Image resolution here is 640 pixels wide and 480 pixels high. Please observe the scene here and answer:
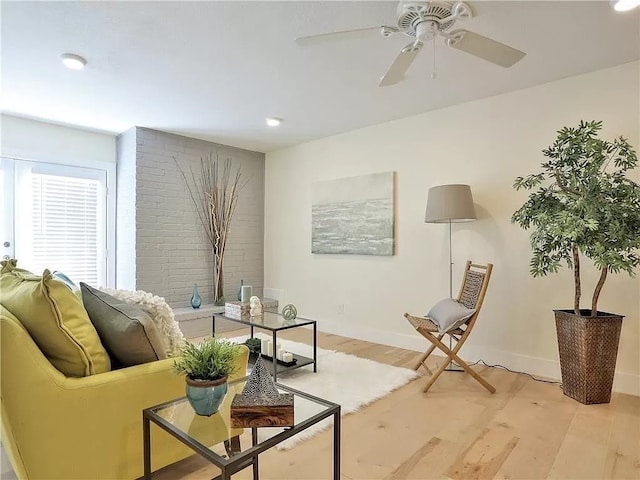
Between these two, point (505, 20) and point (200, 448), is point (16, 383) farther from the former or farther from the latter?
point (505, 20)

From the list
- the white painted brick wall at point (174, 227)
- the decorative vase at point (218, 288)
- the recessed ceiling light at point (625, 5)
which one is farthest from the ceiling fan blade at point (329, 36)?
the decorative vase at point (218, 288)

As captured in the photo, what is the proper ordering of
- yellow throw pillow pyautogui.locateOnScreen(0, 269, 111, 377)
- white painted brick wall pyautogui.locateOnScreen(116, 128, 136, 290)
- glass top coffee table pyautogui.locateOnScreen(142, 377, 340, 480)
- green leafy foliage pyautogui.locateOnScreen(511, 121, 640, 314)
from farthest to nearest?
white painted brick wall pyautogui.locateOnScreen(116, 128, 136, 290)
green leafy foliage pyautogui.locateOnScreen(511, 121, 640, 314)
yellow throw pillow pyautogui.locateOnScreen(0, 269, 111, 377)
glass top coffee table pyautogui.locateOnScreen(142, 377, 340, 480)

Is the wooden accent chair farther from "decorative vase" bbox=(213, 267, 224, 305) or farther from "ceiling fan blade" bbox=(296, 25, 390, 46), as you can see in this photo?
"decorative vase" bbox=(213, 267, 224, 305)

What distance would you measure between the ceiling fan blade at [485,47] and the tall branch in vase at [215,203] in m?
3.50

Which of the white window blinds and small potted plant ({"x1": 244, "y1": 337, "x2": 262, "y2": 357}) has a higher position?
the white window blinds

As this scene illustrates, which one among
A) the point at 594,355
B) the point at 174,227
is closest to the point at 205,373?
the point at 594,355

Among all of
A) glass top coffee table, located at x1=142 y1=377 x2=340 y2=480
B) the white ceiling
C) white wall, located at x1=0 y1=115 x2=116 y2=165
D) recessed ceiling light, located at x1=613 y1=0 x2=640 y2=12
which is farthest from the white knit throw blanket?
white wall, located at x1=0 y1=115 x2=116 y2=165

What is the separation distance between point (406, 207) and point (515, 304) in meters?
1.33

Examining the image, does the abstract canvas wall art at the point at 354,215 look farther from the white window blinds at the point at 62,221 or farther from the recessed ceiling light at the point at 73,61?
the recessed ceiling light at the point at 73,61

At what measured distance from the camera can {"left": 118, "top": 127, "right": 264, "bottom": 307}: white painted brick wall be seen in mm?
4254

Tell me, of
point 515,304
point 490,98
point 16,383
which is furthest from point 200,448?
point 490,98

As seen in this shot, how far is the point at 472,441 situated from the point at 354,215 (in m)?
2.67

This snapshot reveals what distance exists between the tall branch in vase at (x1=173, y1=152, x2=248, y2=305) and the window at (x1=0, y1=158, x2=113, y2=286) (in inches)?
40.4

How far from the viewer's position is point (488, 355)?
3320mm
